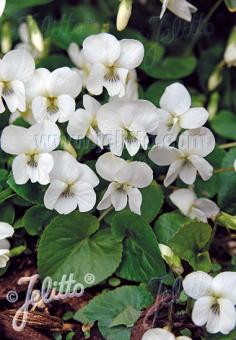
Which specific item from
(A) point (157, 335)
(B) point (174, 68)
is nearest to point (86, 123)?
(A) point (157, 335)

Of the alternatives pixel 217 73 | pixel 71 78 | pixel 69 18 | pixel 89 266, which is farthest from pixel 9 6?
pixel 89 266

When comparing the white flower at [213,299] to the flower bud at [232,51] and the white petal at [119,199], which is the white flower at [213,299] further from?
the flower bud at [232,51]

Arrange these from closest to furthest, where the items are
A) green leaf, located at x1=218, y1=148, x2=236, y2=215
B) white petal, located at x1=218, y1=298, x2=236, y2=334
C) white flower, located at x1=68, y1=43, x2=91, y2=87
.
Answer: white petal, located at x1=218, y1=298, x2=236, y2=334 < green leaf, located at x1=218, y1=148, x2=236, y2=215 < white flower, located at x1=68, y1=43, x2=91, y2=87

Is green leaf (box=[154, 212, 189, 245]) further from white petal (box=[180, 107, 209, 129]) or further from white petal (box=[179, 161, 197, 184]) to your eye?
white petal (box=[180, 107, 209, 129])

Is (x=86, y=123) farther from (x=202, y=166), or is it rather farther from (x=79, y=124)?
(x=202, y=166)

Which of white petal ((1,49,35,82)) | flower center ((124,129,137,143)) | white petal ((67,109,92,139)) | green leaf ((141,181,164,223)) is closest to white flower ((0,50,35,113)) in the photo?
white petal ((1,49,35,82))

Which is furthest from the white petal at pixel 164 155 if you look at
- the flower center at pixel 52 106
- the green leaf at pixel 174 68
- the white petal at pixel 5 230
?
the green leaf at pixel 174 68
